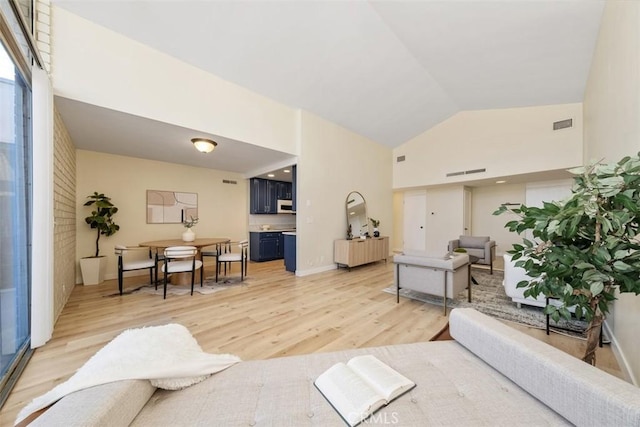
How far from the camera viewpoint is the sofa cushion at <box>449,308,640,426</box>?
2.40 ft

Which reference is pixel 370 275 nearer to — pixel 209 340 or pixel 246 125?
pixel 209 340

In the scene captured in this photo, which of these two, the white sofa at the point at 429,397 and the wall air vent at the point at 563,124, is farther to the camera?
the wall air vent at the point at 563,124

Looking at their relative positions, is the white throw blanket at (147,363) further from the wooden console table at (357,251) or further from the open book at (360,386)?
the wooden console table at (357,251)

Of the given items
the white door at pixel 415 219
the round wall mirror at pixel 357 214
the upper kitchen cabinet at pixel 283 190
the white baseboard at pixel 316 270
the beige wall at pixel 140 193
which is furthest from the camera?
the white door at pixel 415 219

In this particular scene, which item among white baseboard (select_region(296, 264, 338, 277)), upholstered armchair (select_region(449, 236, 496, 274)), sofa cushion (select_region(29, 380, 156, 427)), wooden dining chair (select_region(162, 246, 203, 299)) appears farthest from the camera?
upholstered armchair (select_region(449, 236, 496, 274))

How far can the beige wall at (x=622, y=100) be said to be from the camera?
5.26 ft

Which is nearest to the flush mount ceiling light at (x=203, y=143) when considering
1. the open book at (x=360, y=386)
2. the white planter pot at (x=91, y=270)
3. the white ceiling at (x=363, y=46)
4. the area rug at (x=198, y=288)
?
the white ceiling at (x=363, y=46)

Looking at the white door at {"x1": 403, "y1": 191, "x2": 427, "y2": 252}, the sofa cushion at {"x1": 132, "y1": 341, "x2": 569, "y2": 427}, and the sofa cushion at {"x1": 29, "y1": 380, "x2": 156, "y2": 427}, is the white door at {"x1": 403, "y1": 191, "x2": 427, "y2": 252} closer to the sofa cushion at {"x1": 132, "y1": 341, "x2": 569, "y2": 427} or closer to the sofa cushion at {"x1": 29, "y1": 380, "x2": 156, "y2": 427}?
the sofa cushion at {"x1": 132, "y1": 341, "x2": 569, "y2": 427}

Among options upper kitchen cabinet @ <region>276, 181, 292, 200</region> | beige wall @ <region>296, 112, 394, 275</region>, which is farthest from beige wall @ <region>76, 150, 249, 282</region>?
beige wall @ <region>296, 112, 394, 275</region>

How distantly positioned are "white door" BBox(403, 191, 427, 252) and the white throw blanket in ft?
22.5

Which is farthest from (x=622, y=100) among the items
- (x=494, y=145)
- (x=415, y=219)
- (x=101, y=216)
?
(x=101, y=216)

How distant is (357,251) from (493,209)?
4715mm

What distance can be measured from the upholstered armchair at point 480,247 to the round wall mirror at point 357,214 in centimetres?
203

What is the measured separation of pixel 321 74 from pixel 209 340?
4.09 metres
